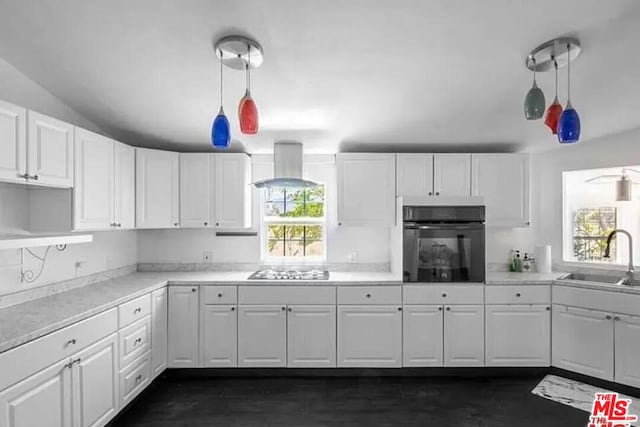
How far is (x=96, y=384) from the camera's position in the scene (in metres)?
2.13

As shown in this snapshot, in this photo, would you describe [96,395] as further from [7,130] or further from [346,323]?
[346,323]

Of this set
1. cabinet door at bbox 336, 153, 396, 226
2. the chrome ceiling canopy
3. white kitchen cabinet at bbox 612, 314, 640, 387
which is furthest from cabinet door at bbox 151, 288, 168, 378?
white kitchen cabinet at bbox 612, 314, 640, 387

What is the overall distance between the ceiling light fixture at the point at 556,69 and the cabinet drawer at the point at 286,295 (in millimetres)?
2062

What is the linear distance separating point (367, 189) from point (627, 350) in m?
2.45

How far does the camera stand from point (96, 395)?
2.12 meters

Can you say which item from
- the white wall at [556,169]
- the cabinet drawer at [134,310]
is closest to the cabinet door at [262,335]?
the cabinet drawer at [134,310]

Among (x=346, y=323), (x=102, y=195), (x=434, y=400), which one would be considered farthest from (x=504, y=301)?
(x=102, y=195)

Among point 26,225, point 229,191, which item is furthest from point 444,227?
point 26,225

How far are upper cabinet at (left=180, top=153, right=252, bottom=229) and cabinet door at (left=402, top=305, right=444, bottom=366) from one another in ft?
5.98

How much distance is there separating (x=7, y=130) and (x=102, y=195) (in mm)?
845

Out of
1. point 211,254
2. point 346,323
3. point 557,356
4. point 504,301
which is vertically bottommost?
point 557,356

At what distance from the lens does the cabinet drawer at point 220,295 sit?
306cm

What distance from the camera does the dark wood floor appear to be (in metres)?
2.45

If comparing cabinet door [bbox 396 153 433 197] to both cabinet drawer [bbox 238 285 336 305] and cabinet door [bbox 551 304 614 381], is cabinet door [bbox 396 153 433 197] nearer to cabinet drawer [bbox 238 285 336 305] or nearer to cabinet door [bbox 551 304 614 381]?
cabinet drawer [bbox 238 285 336 305]
